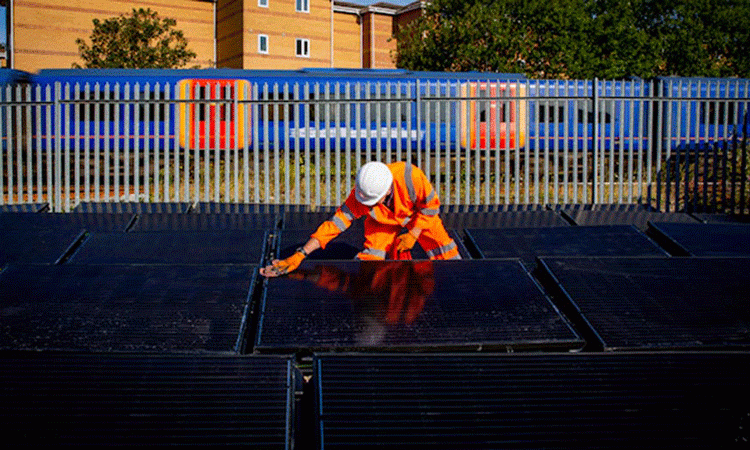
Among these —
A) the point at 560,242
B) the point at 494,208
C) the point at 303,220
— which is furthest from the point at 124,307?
the point at 494,208

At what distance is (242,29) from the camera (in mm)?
40156

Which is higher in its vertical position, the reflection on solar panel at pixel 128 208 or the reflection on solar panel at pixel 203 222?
the reflection on solar panel at pixel 128 208

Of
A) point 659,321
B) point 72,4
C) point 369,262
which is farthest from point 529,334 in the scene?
point 72,4

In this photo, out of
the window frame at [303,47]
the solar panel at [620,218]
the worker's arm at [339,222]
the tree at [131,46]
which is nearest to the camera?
the worker's arm at [339,222]

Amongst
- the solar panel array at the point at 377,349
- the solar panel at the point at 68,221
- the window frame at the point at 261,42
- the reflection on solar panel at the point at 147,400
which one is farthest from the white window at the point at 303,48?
the reflection on solar panel at the point at 147,400

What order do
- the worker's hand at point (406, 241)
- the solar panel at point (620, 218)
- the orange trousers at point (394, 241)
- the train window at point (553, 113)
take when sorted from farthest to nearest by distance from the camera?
the train window at point (553, 113)
the solar panel at point (620, 218)
the orange trousers at point (394, 241)
the worker's hand at point (406, 241)

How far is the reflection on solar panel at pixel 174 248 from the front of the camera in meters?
5.36

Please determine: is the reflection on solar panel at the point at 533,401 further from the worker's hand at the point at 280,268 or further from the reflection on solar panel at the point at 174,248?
the reflection on solar panel at the point at 174,248

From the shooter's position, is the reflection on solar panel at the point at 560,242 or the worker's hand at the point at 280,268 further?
the reflection on solar panel at the point at 560,242

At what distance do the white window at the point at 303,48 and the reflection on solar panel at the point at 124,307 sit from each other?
39.6 metres

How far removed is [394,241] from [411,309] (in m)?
2.47

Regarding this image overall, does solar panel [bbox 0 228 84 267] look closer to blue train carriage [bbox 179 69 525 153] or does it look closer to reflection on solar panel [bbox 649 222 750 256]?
reflection on solar panel [bbox 649 222 750 256]

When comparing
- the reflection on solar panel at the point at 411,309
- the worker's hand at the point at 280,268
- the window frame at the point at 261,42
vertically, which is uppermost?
the window frame at the point at 261,42

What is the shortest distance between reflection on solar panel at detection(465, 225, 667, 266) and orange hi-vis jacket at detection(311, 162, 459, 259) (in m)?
0.34
